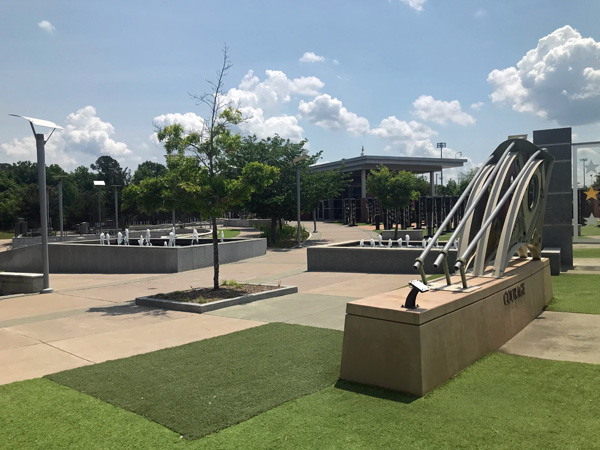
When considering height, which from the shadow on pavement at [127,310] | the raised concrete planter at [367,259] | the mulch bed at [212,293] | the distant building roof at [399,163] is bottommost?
the shadow on pavement at [127,310]

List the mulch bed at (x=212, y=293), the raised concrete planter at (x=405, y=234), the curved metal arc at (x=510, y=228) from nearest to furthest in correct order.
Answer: the curved metal arc at (x=510, y=228) → the mulch bed at (x=212, y=293) → the raised concrete planter at (x=405, y=234)

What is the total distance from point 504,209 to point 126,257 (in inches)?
561

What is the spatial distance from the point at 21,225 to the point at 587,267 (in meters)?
43.1

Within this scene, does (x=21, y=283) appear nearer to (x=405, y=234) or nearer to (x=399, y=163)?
(x=405, y=234)

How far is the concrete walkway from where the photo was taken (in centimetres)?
679

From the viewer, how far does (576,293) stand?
1082cm

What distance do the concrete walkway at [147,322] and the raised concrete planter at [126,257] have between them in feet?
8.40

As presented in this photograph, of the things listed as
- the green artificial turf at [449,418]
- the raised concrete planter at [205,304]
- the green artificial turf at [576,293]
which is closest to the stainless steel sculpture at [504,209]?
the green artificial turf at [576,293]

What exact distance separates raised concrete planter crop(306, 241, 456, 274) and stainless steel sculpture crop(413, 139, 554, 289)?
459 cm

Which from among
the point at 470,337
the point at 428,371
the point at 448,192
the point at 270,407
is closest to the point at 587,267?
the point at 470,337

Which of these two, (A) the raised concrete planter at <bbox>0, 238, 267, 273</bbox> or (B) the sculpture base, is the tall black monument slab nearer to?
(B) the sculpture base

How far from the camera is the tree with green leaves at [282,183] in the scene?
2973 centimetres

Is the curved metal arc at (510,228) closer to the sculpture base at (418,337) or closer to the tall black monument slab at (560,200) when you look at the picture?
the sculpture base at (418,337)

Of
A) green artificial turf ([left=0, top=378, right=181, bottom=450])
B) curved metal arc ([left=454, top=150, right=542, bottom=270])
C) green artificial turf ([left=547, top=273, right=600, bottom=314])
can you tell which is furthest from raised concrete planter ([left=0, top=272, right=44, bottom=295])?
green artificial turf ([left=547, top=273, right=600, bottom=314])
